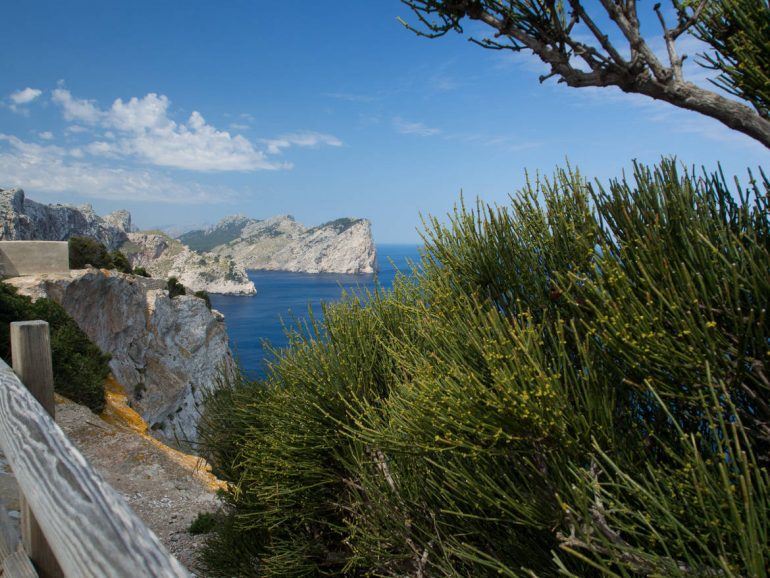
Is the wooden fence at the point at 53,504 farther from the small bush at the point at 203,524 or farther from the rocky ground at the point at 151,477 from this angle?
the small bush at the point at 203,524

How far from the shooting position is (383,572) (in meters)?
6.84

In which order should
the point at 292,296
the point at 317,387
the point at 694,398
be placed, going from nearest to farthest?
1. the point at 694,398
2. the point at 317,387
3. the point at 292,296

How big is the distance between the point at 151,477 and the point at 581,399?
515 inches

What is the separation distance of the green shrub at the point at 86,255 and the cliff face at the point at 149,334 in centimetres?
285

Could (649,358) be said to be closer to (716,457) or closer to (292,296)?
(716,457)

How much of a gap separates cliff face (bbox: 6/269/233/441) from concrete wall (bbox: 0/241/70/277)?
0.69m

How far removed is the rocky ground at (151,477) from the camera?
12063 millimetres

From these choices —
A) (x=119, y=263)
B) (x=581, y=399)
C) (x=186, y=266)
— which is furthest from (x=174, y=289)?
(x=186, y=266)

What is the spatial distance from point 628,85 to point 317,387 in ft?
19.8


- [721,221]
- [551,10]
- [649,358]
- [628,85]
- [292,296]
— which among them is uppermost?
[551,10]

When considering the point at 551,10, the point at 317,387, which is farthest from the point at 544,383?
the point at 317,387

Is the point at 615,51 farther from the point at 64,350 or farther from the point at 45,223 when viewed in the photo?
the point at 45,223

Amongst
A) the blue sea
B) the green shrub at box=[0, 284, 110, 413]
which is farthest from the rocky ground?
the blue sea

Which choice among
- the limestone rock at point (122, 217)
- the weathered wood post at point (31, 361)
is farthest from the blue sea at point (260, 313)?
the limestone rock at point (122, 217)
